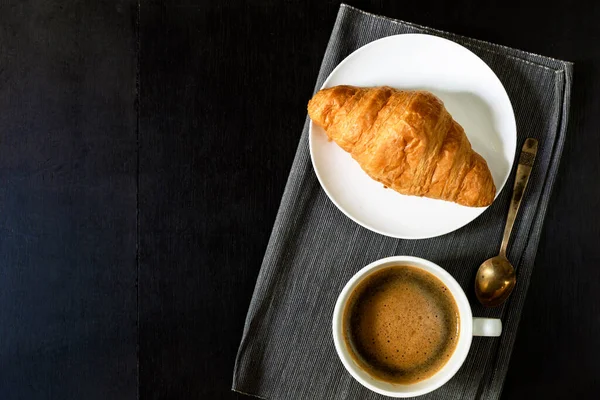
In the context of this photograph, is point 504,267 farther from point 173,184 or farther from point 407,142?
point 173,184

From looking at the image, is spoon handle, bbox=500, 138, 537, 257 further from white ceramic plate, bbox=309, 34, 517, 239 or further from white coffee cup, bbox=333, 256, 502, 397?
white coffee cup, bbox=333, 256, 502, 397

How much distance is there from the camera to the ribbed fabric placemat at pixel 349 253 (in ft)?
4.27

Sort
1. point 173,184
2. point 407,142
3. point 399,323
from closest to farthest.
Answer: point 407,142, point 399,323, point 173,184

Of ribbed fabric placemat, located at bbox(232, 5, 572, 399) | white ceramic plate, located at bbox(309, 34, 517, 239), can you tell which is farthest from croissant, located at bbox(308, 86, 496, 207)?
ribbed fabric placemat, located at bbox(232, 5, 572, 399)

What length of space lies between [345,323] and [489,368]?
1.28 ft

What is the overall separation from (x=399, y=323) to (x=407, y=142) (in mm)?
424

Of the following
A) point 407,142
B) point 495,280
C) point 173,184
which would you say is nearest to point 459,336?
point 495,280

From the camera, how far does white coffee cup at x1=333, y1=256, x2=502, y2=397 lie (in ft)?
3.80

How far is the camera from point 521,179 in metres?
1.28

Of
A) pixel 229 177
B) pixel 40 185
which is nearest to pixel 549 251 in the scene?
pixel 229 177

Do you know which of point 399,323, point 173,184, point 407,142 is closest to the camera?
point 407,142

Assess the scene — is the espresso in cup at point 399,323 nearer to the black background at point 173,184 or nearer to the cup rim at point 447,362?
the cup rim at point 447,362

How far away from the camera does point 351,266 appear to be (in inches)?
51.5

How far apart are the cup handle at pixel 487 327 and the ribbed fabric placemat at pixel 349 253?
13 centimetres
